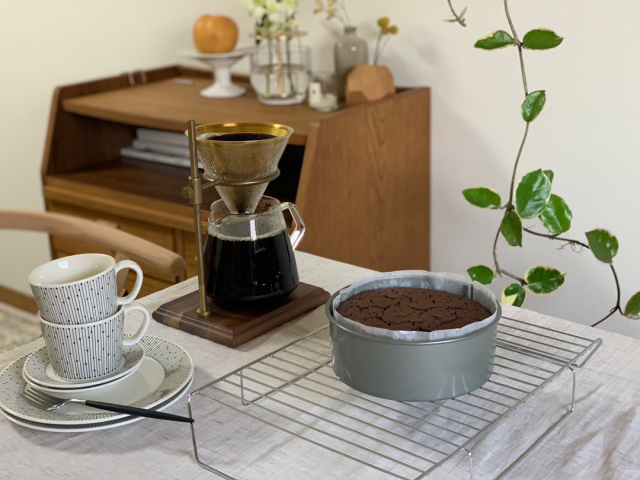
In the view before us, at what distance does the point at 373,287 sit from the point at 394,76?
4.56 ft

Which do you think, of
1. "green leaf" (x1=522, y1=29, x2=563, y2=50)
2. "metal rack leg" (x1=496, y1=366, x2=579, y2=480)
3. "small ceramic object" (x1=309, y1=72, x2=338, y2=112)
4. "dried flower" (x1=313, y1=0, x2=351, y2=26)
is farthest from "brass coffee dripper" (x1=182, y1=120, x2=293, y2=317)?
"dried flower" (x1=313, y1=0, x2=351, y2=26)

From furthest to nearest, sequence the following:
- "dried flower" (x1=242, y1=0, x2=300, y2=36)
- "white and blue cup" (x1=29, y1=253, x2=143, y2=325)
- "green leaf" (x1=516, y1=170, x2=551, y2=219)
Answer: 1. "dried flower" (x1=242, y1=0, x2=300, y2=36)
2. "green leaf" (x1=516, y1=170, x2=551, y2=219)
3. "white and blue cup" (x1=29, y1=253, x2=143, y2=325)

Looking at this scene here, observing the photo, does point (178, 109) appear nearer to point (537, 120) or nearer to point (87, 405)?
point (537, 120)

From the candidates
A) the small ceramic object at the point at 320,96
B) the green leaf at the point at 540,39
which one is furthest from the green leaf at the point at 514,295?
the small ceramic object at the point at 320,96

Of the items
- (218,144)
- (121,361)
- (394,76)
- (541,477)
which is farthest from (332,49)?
(541,477)

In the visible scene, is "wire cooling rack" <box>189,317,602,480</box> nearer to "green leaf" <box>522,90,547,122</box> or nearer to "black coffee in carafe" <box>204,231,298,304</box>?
"black coffee in carafe" <box>204,231,298,304</box>

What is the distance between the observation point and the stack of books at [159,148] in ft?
7.41

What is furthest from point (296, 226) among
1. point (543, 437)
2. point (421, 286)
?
point (543, 437)

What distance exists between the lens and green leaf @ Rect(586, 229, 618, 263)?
1.51 meters

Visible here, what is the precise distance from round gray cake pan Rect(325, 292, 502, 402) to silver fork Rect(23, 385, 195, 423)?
0.57 feet

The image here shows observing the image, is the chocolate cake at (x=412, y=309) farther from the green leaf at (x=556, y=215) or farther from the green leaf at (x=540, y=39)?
the green leaf at (x=540, y=39)

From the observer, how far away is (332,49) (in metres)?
2.28

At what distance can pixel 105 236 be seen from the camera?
1.30 m

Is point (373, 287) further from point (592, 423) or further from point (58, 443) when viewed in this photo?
point (58, 443)
